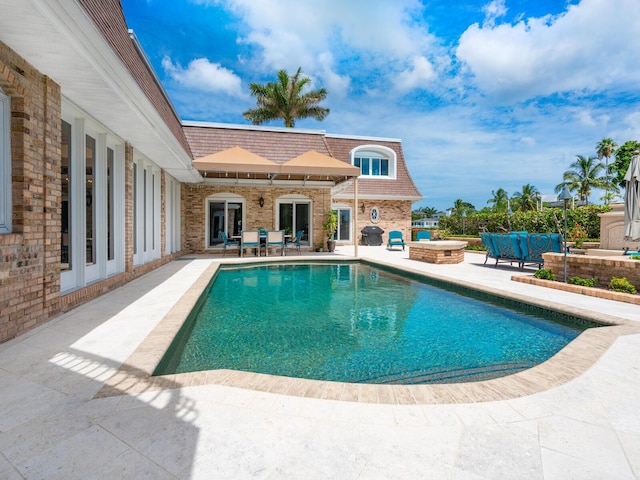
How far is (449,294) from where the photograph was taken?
6.50m

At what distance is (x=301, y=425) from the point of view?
1842 millimetres

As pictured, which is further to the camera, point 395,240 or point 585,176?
point 585,176

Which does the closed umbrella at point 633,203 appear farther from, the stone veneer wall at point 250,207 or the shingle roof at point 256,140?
the stone veneer wall at point 250,207

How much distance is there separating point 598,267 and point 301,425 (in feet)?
22.6

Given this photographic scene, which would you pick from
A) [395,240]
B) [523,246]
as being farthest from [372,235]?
[523,246]

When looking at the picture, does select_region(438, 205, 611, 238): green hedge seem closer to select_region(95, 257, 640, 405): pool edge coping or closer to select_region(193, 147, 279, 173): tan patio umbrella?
select_region(193, 147, 279, 173): tan patio umbrella

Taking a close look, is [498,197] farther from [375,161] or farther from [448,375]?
[448,375]

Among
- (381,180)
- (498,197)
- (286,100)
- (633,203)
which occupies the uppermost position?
(286,100)

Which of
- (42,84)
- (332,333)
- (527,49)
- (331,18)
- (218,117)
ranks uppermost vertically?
(218,117)

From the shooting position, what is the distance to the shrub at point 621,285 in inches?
211

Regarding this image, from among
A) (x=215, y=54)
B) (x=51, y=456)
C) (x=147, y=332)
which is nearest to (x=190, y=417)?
(x=51, y=456)

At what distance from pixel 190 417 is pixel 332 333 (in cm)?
245

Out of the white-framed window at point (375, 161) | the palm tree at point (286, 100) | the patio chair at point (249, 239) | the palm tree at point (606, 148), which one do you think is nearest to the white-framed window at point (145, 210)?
the patio chair at point (249, 239)

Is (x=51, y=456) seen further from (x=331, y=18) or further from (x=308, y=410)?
(x=331, y=18)
